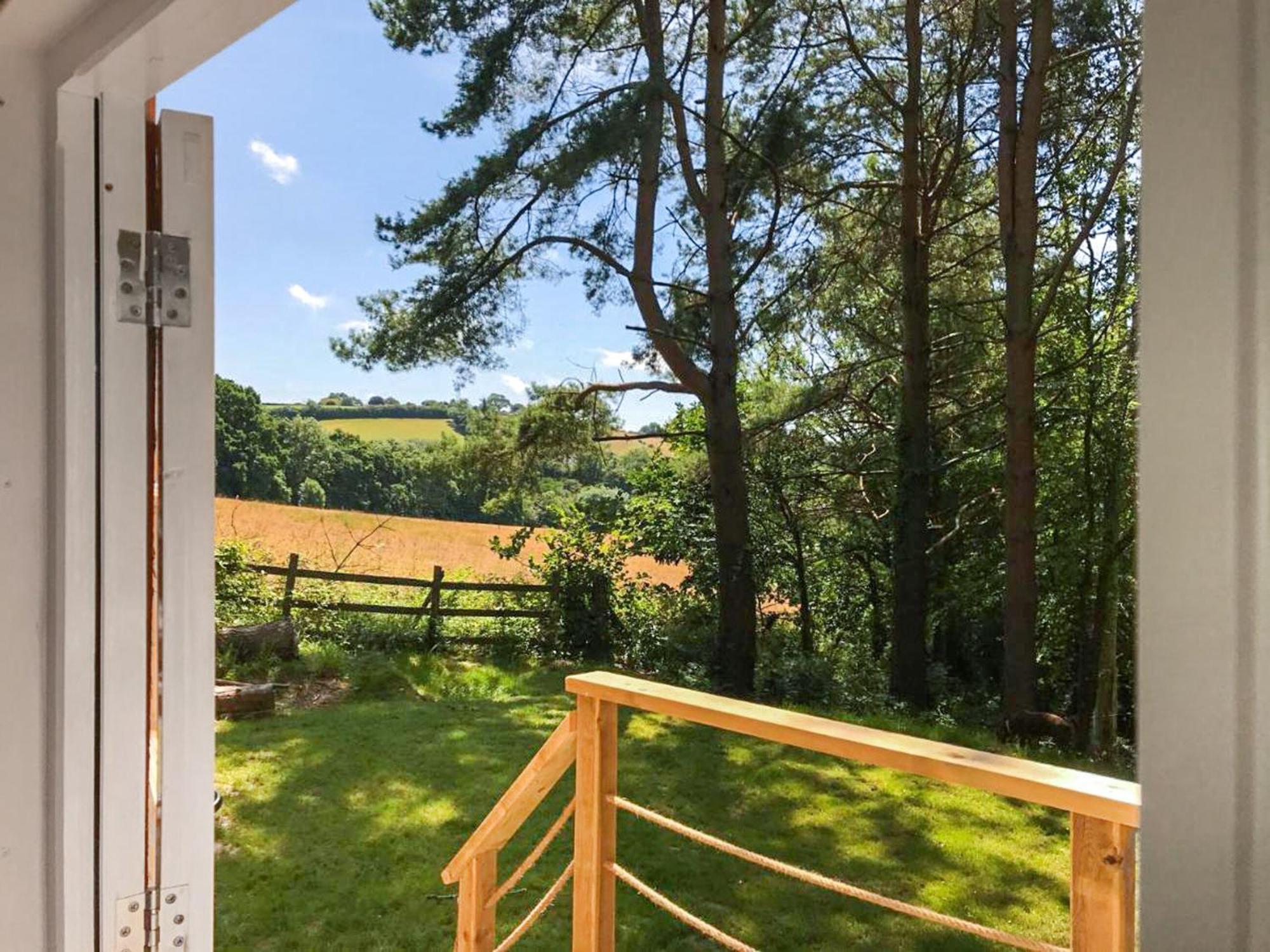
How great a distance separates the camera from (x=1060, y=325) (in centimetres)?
637

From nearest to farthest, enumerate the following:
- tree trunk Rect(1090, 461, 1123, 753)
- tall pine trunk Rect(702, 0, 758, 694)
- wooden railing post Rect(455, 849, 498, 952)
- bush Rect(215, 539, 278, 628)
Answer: wooden railing post Rect(455, 849, 498, 952) < tree trunk Rect(1090, 461, 1123, 753) < tall pine trunk Rect(702, 0, 758, 694) < bush Rect(215, 539, 278, 628)

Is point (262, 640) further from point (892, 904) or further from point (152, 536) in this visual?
point (152, 536)

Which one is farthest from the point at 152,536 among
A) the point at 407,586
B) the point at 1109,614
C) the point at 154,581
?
the point at 407,586

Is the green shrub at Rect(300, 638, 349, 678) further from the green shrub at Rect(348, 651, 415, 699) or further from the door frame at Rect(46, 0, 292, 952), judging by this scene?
the door frame at Rect(46, 0, 292, 952)

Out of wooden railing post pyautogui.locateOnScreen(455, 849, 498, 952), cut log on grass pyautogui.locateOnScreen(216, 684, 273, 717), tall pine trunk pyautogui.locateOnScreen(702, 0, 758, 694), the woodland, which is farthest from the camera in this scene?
tall pine trunk pyautogui.locateOnScreen(702, 0, 758, 694)

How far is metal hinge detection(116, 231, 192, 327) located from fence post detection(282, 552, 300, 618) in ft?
21.2

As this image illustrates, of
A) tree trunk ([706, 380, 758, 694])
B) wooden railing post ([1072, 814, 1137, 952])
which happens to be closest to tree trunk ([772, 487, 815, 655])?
tree trunk ([706, 380, 758, 694])

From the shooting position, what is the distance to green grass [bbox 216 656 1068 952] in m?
3.22

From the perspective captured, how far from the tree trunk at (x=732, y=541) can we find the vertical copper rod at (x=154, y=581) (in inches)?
224

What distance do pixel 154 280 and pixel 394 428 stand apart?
7631mm
